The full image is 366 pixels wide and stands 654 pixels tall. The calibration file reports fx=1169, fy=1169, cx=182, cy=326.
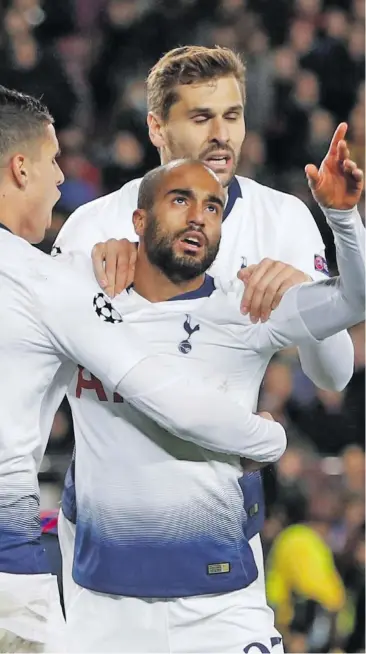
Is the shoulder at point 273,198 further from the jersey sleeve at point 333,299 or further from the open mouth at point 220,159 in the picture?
the jersey sleeve at point 333,299

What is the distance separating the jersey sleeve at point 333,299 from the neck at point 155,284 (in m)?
0.22

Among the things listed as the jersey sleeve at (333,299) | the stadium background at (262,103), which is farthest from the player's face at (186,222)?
the stadium background at (262,103)

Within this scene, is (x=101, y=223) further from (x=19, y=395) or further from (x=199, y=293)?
(x=19, y=395)

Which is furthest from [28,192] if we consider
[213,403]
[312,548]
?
[312,548]

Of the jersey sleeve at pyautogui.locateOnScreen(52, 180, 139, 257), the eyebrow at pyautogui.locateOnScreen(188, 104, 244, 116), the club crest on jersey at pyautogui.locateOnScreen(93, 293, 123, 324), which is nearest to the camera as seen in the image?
the club crest on jersey at pyautogui.locateOnScreen(93, 293, 123, 324)

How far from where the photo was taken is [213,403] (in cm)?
261

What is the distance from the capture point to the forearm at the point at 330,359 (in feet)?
9.68

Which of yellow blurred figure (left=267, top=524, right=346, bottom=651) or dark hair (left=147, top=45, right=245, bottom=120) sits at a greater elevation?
dark hair (left=147, top=45, right=245, bottom=120)

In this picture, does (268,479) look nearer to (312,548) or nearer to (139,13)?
(312,548)

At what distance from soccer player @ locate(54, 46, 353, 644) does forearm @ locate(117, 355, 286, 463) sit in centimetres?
28

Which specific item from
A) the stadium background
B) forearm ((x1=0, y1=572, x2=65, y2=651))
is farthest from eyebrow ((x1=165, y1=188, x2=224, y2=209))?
the stadium background

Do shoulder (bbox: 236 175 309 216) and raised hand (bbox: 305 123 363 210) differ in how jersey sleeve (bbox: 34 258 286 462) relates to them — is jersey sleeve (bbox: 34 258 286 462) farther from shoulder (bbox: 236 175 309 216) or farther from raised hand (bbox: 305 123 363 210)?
shoulder (bbox: 236 175 309 216)

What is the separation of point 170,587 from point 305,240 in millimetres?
1031

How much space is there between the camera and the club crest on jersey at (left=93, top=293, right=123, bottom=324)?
2.58m
